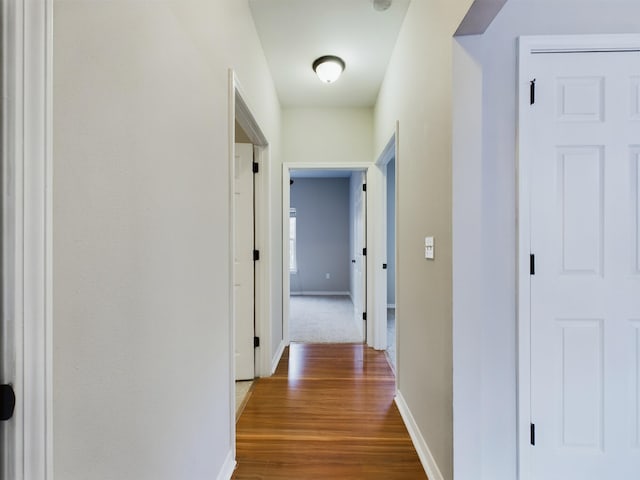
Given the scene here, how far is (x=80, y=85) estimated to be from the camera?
0.67 metres

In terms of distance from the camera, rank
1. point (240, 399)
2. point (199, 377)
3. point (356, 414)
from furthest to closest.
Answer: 1. point (240, 399)
2. point (356, 414)
3. point (199, 377)

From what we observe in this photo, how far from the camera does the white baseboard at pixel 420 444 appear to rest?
5.00 ft

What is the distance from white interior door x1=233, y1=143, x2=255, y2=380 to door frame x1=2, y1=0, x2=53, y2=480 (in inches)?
85.0

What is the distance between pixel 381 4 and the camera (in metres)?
1.96

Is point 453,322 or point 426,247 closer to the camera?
point 453,322

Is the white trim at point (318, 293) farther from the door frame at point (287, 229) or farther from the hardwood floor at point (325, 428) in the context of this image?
the hardwood floor at point (325, 428)
